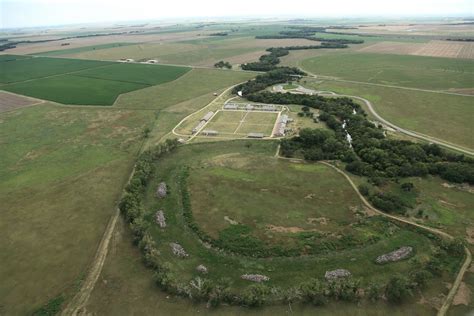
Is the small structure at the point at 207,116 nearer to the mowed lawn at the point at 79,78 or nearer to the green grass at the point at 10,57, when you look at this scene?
the mowed lawn at the point at 79,78

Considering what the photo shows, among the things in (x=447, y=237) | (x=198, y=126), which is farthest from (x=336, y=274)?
(x=198, y=126)

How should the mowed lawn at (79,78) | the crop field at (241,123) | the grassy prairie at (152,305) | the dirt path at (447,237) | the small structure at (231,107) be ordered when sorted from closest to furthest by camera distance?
the grassy prairie at (152,305)
the dirt path at (447,237)
the crop field at (241,123)
the small structure at (231,107)
the mowed lawn at (79,78)

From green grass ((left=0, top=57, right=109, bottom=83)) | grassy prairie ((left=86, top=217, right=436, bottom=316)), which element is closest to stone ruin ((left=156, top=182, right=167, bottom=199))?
grassy prairie ((left=86, top=217, right=436, bottom=316))

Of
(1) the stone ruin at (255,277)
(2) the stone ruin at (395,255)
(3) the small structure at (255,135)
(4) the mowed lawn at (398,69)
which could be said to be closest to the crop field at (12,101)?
(3) the small structure at (255,135)

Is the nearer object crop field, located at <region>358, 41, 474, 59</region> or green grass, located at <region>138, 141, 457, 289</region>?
green grass, located at <region>138, 141, 457, 289</region>

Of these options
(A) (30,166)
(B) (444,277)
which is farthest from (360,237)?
(A) (30,166)

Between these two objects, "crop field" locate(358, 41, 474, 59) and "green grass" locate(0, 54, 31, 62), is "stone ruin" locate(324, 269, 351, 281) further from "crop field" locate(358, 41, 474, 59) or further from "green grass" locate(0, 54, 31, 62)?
"green grass" locate(0, 54, 31, 62)

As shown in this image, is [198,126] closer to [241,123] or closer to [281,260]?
[241,123]
